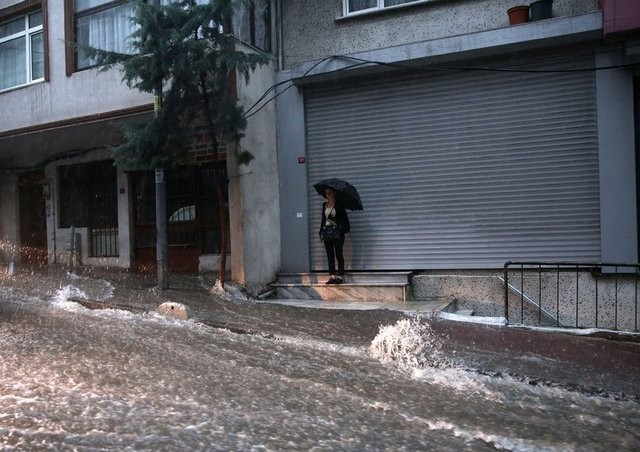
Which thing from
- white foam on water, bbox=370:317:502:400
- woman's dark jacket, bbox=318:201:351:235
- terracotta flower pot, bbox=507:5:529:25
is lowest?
white foam on water, bbox=370:317:502:400

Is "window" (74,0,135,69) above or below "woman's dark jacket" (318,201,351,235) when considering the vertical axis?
above

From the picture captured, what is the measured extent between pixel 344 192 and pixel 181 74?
292 centimetres

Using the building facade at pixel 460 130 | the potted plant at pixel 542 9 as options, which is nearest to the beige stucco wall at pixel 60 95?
the building facade at pixel 460 130

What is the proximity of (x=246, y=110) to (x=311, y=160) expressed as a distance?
1573 millimetres

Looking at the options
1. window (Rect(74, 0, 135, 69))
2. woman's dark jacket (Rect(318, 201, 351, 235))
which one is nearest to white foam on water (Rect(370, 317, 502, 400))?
woman's dark jacket (Rect(318, 201, 351, 235))

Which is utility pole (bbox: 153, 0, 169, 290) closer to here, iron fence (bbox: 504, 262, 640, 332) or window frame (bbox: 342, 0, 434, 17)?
window frame (bbox: 342, 0, 434, 17)

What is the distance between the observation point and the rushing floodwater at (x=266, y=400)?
135 inches

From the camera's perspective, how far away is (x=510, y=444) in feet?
11.3

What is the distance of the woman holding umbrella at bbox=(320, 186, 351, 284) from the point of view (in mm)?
8758

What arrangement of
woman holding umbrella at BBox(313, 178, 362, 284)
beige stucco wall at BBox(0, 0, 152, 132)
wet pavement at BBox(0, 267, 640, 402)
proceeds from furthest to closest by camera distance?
beige stucco wall at BBox(0, 0, 152, 132) < woman holding umbrella at BBox(313, 178, 362, 284) < wet pavement at BBox(0, 267, 640, 402)

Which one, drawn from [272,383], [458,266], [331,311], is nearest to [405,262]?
[458,266]

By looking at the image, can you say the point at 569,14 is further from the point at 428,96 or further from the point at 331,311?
the point at 331,311

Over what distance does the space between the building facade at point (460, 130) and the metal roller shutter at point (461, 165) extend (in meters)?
0.02

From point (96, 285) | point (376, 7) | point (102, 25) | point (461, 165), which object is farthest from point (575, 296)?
point (102, 25)
